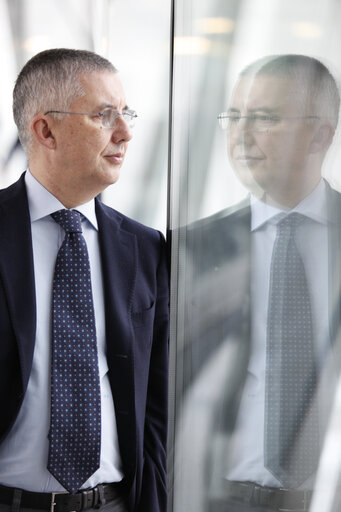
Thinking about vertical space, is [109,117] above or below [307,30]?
below

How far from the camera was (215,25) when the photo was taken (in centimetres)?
102

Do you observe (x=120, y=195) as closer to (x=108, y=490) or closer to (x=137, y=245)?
(x=137, y=245)

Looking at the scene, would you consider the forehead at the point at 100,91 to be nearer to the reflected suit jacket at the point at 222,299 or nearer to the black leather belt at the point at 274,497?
the reflected suit jacket at the point at 222,299

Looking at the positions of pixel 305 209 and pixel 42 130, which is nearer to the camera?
pixel 305 209

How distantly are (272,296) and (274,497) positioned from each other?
0.26 m

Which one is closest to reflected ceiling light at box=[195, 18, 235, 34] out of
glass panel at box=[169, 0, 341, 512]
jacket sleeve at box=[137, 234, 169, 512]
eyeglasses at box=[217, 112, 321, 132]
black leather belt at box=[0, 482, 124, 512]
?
glass panel at box=[169, 0, 341, 512]

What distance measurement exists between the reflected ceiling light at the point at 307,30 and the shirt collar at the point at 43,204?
687mm

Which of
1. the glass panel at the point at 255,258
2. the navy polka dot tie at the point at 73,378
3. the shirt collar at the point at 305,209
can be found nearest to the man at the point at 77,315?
the navy polka dot tie at the point at 73,378

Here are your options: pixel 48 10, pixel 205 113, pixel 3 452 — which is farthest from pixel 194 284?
pixel 48 10

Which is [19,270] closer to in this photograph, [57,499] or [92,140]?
[92,140]

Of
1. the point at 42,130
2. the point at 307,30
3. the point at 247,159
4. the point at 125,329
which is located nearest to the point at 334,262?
the point at 247,159

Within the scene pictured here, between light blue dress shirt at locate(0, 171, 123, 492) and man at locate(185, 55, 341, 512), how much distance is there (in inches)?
17.3

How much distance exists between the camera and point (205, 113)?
1.04 m

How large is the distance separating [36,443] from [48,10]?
136 cm
